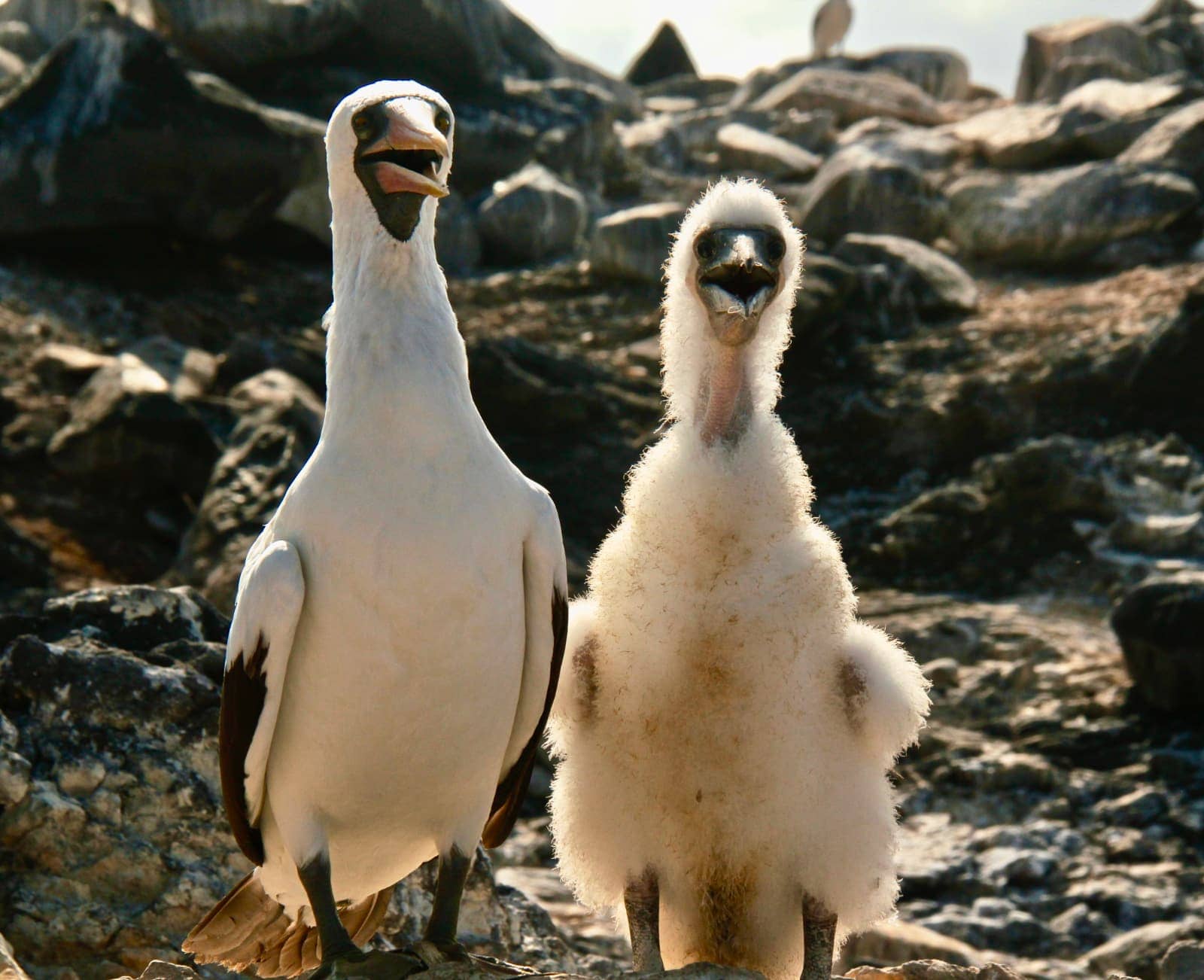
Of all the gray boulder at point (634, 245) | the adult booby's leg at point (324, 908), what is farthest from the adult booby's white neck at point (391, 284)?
the gray boulder at point (634, 245)

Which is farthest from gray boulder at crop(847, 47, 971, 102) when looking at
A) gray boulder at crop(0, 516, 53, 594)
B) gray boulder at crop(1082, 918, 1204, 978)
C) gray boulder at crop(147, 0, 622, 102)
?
gray boulder at crop(1082, 918, 1204, 978)

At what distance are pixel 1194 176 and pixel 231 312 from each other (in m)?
10.2

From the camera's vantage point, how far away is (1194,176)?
1820 cm

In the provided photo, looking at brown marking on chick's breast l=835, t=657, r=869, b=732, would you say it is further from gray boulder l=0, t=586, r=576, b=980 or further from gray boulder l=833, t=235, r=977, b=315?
gray boulder l=833, t=235, r=977, b=315

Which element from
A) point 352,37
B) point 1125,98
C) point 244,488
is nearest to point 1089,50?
point 1125,98

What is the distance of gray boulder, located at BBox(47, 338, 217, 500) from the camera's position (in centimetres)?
1244

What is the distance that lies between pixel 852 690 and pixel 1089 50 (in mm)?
24937

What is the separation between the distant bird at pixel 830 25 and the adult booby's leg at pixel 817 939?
1141 inches

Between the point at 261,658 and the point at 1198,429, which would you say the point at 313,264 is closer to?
the point at 1198,429

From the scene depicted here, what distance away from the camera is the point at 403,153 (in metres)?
4.74

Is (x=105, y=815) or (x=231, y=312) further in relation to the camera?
(x=231, y=312)

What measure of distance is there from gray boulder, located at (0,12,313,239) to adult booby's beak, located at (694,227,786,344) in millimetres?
10851

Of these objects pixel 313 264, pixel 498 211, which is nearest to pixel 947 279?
pixel 498 211

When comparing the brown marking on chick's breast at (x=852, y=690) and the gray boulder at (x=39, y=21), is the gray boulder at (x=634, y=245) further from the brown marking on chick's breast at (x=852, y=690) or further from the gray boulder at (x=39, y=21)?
the brown marking on chick's breast at (x=852, y=690)
